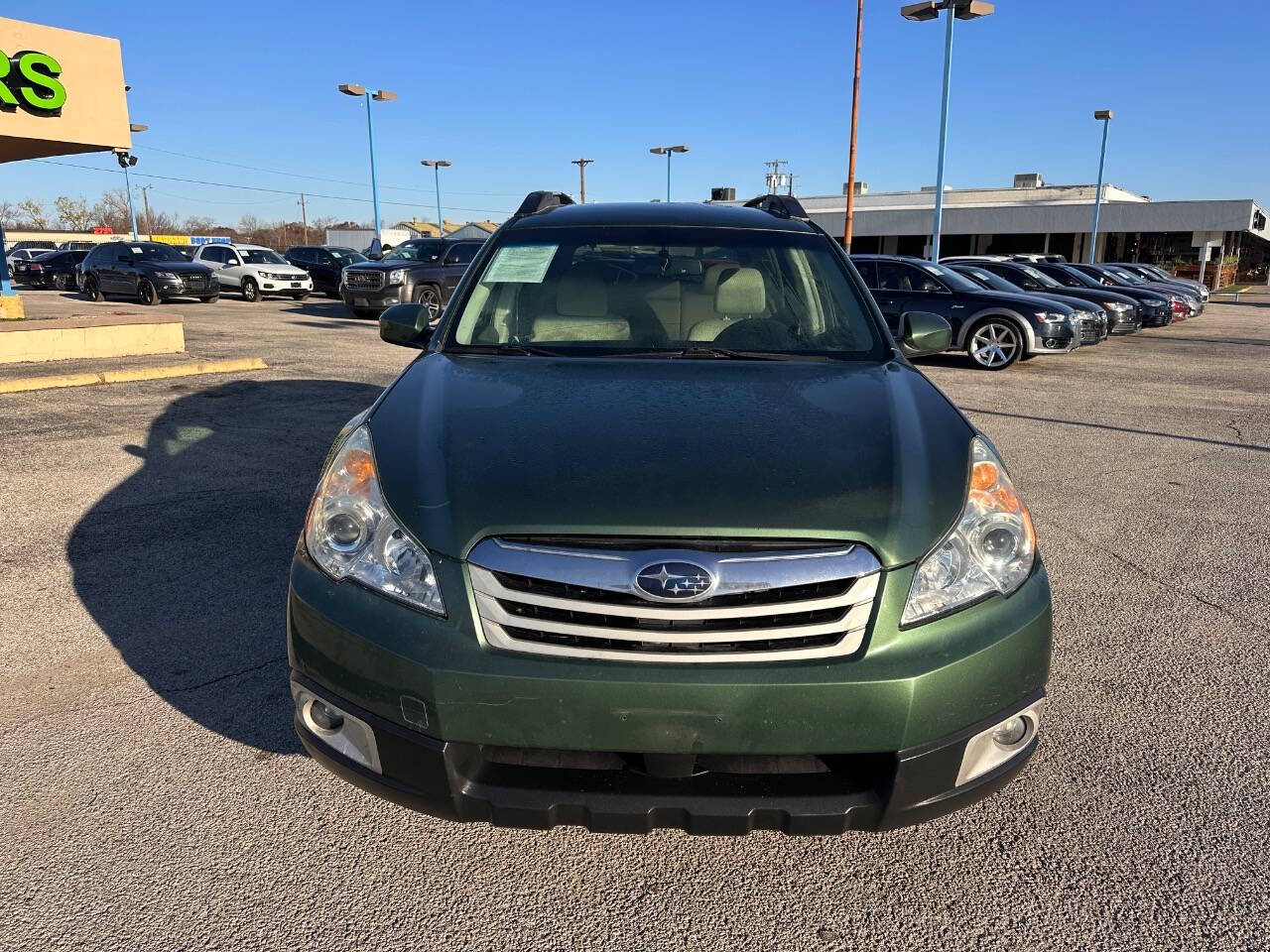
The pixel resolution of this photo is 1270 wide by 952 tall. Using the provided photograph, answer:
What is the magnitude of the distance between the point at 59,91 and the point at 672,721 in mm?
16340

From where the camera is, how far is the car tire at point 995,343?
44.0 ft

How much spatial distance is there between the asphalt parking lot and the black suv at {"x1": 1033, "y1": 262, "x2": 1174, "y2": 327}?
52.8 feet

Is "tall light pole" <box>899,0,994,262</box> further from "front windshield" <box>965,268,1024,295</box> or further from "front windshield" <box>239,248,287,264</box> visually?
"front windshield" <box>239,248,287,264</box>

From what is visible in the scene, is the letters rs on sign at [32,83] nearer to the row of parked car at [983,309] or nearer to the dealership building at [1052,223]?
the row of parked car at [983,309]

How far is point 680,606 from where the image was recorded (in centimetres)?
201

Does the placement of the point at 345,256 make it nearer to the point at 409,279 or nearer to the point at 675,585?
the point at 409,279

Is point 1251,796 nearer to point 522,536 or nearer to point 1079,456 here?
point 522,536

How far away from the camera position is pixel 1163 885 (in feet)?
7.71

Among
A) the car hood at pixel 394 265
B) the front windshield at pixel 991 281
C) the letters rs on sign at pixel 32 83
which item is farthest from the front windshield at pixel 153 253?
the front windshield at pixel 991 281

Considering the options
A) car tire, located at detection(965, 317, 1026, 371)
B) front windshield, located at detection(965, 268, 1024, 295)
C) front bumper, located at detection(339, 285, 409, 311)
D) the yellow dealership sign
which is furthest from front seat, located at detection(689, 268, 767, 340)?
front bumper, located at detection(339, 285, 409, 311)

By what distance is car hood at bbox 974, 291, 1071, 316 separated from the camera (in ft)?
43.8

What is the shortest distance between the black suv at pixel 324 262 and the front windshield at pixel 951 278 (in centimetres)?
1791

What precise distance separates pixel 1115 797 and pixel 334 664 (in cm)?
231

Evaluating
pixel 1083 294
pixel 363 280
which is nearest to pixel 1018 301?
pixel 1083 294
